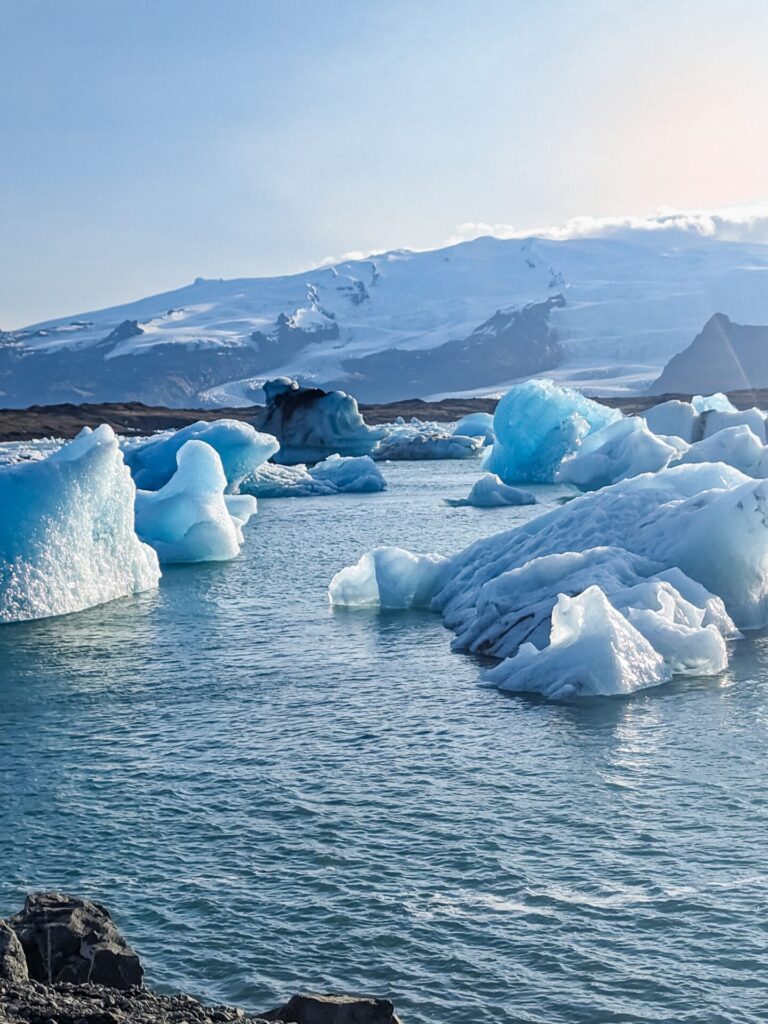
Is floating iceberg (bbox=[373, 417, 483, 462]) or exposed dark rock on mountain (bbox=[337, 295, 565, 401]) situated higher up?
exposed dark rock on mountain (bbox=[337, 295, 565, 401])

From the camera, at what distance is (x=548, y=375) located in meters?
140

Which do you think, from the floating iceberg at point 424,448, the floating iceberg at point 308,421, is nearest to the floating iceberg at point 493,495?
the floating iceberg at point 308,421

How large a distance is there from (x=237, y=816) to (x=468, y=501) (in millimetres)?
18816

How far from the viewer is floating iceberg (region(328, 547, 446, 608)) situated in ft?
43.0

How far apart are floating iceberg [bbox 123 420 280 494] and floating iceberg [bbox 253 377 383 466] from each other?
49.2ft

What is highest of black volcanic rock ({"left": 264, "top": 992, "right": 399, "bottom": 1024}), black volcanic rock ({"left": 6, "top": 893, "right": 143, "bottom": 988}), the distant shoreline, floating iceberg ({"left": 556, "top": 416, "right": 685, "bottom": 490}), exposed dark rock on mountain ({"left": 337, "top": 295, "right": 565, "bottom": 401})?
exposed dark rock on mountain ({"left": 337, "top": 295, "right": 565, "bottom": 401})

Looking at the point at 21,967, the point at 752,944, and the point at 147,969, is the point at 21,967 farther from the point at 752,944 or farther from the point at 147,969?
the point at 752,944

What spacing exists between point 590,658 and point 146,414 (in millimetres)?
63591

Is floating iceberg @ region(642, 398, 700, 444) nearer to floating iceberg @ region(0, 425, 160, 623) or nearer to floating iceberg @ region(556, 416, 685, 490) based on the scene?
floating iceberg @ region(556, 416, 685, 490)

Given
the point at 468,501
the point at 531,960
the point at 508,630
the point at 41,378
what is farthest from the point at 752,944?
the point at 41,378

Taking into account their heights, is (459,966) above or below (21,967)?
below

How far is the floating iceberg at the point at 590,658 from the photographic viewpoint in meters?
9.09

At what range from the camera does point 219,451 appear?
2559cm

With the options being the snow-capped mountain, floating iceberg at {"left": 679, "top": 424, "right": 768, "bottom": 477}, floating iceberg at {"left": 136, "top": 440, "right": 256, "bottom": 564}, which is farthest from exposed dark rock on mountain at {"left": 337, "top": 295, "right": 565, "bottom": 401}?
floating iceberg at {"left": 136, "top": 440, "right": 256, "bottom": 564}
